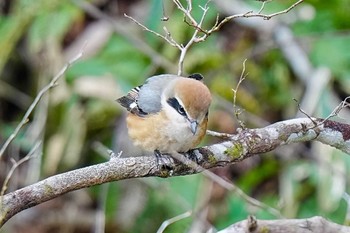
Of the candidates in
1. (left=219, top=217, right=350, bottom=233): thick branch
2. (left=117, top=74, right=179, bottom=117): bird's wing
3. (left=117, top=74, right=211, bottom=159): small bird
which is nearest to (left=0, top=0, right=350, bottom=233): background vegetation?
(left=117, top=74, right=179, bottom=117): bird's wing

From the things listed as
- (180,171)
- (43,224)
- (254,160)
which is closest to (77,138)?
(43,224)

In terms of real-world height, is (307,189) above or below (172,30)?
below

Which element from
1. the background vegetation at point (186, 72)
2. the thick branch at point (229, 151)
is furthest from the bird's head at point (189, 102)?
the background vegetation at point (186, 72)

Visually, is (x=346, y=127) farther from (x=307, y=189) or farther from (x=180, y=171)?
(x=307, y=189)

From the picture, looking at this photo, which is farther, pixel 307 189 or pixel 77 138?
pixel 77 138

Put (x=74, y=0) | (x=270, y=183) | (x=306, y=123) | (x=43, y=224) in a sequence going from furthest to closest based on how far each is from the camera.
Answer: (x=43, y=224)
(x=270, y=183)
(x=74, y=0)
(x=306, y=123)

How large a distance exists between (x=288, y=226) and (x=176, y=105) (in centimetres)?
83

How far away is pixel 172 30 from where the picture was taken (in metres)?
5.62

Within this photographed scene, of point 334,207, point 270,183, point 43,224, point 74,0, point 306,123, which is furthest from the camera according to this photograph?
point 43,224

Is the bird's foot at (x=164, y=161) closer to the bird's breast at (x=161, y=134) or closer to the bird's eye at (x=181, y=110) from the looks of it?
the bird's breast at (x=161, y=134)

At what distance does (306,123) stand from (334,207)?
212 centimetres

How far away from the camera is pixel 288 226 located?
304cm

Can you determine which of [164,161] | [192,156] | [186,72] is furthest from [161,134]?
[186,72]

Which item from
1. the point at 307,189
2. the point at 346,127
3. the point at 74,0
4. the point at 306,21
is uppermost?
the point at 74,0
